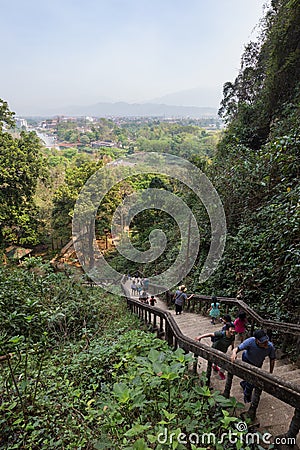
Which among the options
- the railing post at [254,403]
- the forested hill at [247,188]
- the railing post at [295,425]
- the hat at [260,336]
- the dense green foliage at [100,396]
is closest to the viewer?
the railing post at [295,425]

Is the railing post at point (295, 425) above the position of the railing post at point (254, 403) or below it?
above

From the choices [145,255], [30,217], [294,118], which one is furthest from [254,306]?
[30,217]

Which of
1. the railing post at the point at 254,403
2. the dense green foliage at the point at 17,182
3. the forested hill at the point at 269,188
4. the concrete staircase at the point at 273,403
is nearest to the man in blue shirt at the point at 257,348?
the concrete staircase at the point at 273,403

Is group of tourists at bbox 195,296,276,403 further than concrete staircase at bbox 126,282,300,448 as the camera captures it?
Yes

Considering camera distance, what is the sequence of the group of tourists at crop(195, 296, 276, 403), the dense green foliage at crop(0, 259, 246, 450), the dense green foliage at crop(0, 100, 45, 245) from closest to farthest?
the dense green foliage at crop(0, 259, 246, 450)
the group of tourists at crop(195, 296, 276, 403)
the dense green foliage at crop(0, 100, 45, 245)

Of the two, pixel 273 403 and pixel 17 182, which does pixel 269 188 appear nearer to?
pixel 273 403

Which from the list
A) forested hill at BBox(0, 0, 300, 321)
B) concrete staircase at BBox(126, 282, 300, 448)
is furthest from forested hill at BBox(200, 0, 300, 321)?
concrete staircase at BBox(126, 282, 300, 448)

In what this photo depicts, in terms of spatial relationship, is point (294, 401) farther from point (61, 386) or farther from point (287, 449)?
point (61, 386)

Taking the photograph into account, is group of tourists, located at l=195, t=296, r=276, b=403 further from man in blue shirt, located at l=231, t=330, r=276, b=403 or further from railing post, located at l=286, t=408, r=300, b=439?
railing post, located at l=286, t=408, r=300, b=439

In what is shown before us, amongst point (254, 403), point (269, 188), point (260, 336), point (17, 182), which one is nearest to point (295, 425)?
point (254, 403)

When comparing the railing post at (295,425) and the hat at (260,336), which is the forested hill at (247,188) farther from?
the railing post at (295,425)

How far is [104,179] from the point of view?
773 inches

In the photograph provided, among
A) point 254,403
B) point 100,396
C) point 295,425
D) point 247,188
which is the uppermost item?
point 247,188

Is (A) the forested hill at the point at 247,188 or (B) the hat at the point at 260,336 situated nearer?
(B) the hat at the point at 260,336
